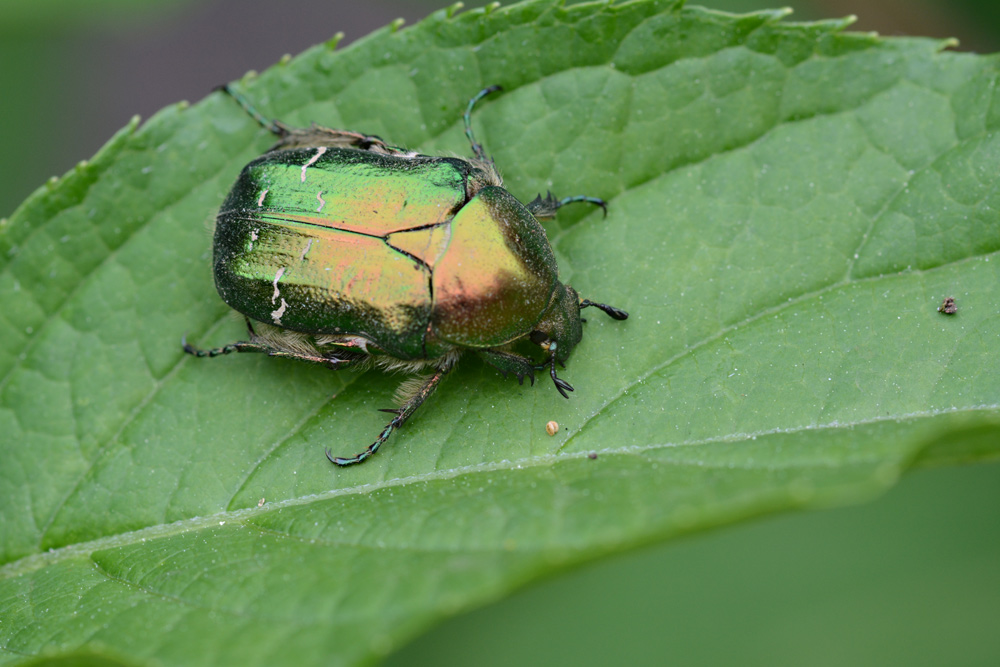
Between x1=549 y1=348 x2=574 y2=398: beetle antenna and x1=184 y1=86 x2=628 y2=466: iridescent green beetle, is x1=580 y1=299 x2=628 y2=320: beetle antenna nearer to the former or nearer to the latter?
x1=184 y1=86 x2=628 y2=466: iridescent green beetle

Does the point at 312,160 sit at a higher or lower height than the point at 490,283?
higher

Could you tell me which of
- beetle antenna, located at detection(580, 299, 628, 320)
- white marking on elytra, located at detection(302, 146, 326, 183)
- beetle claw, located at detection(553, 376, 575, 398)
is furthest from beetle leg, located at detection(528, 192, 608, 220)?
white marking on elytra, located at detection(302, 146, 326, 183)

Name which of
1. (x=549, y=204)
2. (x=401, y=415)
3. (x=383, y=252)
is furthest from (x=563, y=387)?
(x=383, y=252)

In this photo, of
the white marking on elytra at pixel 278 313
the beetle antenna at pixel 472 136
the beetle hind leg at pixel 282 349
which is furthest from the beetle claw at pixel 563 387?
the white marking on elytra at pixel 278 313

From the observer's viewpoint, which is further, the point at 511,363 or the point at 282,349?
the point at 282,349

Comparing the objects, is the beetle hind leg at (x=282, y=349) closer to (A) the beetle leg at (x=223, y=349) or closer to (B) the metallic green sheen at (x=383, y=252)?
(A) the beetle leg at (x=223, y=349)

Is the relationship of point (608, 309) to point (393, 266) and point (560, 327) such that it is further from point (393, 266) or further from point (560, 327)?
point (393, 266)

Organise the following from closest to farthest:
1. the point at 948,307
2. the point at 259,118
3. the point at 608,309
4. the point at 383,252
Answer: the point at 948,307 < the point at 608,309 < the point at 383,252 < the point at 259,118
